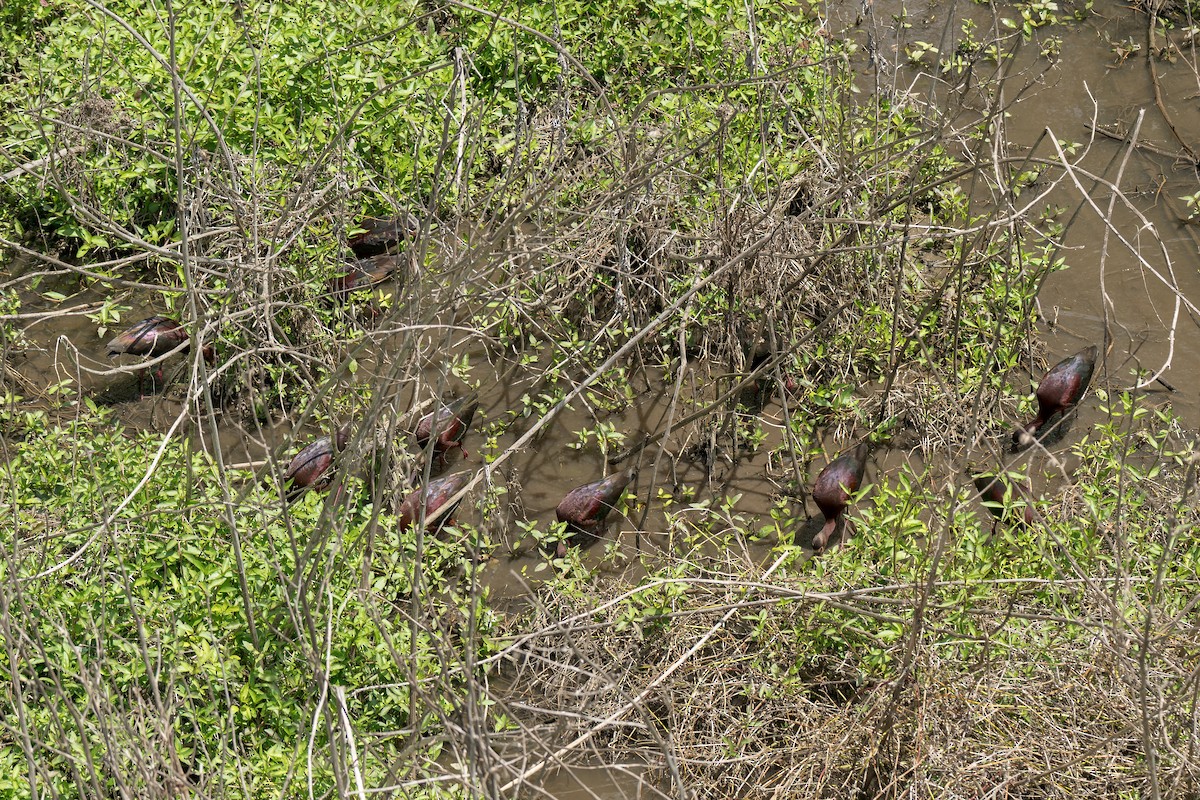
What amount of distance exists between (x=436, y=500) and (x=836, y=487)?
159 cm

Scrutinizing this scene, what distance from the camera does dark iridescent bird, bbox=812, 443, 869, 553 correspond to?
4680 millimetres

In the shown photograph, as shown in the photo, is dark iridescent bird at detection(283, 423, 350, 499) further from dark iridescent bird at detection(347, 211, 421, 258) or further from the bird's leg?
the bird's leg

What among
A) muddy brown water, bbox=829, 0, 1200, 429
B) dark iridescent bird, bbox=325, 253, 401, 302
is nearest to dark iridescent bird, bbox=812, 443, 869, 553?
muddy brown water, bbox=829, 0, 1200, 429

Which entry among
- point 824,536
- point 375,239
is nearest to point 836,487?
point 824,536

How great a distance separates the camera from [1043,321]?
5.62 m

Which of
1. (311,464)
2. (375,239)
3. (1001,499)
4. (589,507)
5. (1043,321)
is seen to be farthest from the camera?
(375,239)

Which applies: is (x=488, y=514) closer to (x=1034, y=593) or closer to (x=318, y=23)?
(x=1034, y=593)

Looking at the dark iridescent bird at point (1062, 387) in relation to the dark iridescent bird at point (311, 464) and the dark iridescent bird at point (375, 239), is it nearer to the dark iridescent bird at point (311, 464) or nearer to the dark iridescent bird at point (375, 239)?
the dark iridescent bird at point (311, 464)

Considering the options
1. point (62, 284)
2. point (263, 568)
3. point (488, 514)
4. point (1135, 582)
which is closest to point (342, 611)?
point (263, 568)

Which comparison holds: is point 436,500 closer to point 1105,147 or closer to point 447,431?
point 447,431

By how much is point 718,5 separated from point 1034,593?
3759mm

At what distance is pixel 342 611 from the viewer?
3992 mm

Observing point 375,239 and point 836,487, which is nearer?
point 836,487

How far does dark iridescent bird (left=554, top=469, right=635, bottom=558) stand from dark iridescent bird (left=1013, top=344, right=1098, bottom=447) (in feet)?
5.59
